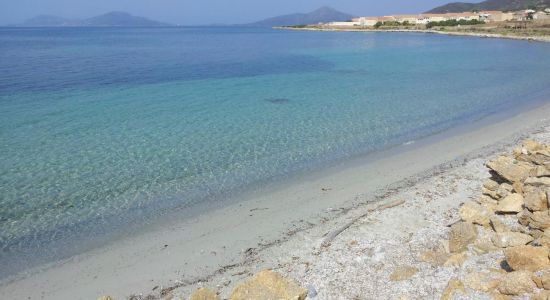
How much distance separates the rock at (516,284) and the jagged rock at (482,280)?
0.38 feet

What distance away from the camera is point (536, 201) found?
7.18 metres

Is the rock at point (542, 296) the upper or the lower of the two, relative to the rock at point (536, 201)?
lower

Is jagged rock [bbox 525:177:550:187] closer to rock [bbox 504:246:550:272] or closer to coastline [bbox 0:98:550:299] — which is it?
rock [bbox 504:246:550:272]

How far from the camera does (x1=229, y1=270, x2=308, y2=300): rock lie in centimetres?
575

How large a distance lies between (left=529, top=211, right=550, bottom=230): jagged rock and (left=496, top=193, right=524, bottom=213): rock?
0.50 metres

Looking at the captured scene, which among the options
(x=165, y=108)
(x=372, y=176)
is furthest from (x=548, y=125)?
(x=165, y=108)

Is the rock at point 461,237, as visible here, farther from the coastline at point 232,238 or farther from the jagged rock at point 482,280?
the coastline at point 232,238

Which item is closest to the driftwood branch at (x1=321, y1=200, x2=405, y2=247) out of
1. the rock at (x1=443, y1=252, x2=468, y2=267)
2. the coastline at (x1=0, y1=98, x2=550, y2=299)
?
the coastline at (x1=0, y1=98, x2=550, y2=299)

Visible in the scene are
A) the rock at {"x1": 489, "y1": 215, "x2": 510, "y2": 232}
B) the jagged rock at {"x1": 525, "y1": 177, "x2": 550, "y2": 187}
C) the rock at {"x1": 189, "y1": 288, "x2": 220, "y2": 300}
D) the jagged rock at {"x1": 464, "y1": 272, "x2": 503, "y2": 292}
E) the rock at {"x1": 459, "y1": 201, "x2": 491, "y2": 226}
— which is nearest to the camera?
the jagged rock at {"x1": 464, "y1": 272, "x2": 503, "y2": 292}

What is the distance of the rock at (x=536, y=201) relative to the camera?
7090mm

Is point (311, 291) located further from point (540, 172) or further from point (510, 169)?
point (510, 169)

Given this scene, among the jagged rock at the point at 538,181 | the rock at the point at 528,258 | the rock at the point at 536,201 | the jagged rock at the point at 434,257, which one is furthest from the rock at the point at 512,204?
the rock at the point at 528,258

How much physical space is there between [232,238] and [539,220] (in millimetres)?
5429

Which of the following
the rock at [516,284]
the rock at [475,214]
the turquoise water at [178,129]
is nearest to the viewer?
the rock at [516,284]
